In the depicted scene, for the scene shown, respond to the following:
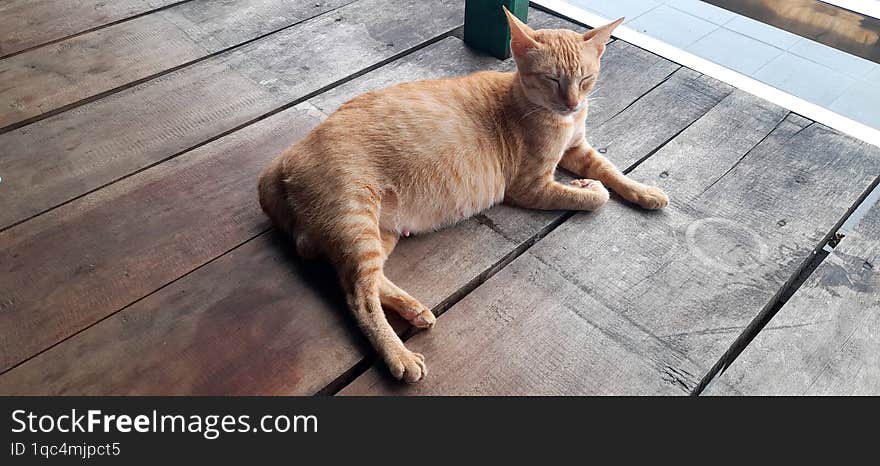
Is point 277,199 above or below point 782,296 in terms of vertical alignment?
above

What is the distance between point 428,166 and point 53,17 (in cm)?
199

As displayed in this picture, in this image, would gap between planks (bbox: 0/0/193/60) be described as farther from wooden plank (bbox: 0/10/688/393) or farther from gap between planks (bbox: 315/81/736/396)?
gap between planks (bbox: 315/81/736/396)

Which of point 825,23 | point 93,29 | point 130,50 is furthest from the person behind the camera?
point 93,29

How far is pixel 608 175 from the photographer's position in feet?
6.43

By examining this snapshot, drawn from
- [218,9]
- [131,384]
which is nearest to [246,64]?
[218,9]

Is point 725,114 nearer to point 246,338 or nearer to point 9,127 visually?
point 246,338

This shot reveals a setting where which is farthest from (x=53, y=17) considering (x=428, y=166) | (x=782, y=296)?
(x=782, y=296)

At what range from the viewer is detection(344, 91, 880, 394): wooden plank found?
4.92 feet

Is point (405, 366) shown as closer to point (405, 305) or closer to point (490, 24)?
point (405, 305)

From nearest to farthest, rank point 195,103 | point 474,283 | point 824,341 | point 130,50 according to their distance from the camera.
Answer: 1. point 824,341
2. point 474,283
3. point 195,103
4. point 130,50

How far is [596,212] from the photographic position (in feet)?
6.26

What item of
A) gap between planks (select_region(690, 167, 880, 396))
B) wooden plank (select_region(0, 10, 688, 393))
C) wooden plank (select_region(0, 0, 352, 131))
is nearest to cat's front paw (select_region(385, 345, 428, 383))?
wooden plank (select_region(0, 10, 688, 393))

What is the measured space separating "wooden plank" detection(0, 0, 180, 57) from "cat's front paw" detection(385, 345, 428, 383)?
2090 millimetres

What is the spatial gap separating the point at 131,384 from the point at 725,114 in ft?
6.55
